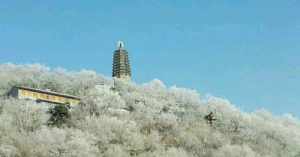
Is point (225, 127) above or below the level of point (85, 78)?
below

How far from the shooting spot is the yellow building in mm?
71500

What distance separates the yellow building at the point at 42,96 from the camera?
71.5 m

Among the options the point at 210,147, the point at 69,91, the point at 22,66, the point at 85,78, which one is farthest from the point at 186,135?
the point at 22,66

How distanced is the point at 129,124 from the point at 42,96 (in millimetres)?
13074

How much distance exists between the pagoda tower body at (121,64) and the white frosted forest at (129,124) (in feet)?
16.0

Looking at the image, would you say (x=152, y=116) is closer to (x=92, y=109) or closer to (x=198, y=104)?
(x=92, y=109)

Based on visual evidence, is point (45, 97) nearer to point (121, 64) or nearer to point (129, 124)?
point (129, 124)

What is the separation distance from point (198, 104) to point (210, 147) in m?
22.5

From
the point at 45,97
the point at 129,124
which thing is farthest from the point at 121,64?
the point at 129,124

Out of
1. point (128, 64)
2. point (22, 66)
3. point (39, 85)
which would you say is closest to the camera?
point (39, 85)

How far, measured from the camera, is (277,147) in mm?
70438

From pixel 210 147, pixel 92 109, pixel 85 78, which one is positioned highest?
pixel 85 78

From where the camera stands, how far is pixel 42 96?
240ft

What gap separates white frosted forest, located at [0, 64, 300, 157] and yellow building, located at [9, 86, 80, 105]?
4.04 feet
